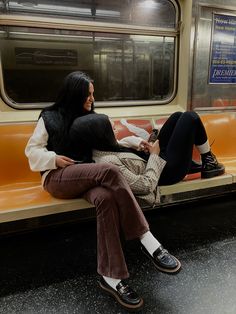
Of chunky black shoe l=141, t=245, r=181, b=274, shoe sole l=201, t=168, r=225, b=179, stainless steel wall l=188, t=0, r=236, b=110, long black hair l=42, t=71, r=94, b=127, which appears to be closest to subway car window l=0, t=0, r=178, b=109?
stainless steel wall l=188, t=0, r=236, b=110

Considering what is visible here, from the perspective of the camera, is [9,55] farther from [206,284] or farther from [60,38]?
[206,284]

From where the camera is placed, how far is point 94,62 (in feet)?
8.84

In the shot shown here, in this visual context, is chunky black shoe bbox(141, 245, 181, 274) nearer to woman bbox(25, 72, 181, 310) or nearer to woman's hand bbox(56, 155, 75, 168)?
woman bbox(25, 72, 181, 310)

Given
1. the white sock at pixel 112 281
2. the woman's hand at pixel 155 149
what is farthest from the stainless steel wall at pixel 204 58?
the white sock at pixel 112 281

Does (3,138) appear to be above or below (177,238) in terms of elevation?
above

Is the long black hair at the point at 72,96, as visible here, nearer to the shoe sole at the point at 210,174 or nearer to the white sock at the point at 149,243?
the white sock at the point at 149,243

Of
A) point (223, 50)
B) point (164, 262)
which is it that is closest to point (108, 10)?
point (223, 50)

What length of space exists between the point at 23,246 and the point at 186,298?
1.42m

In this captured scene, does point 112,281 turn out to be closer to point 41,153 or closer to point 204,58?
point 41,153

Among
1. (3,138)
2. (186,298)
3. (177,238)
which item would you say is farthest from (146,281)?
(3,138)

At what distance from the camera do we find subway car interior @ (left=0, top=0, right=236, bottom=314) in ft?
6.19

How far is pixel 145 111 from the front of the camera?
2.98 m

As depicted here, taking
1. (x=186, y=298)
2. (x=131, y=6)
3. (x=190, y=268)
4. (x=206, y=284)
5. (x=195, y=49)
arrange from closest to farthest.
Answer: (x=186, y=298) < (x=206, y=284) < (x=190, y=268) < (x=131, y=6) < (x=195, y=49)

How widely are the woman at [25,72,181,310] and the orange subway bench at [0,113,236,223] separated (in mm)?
141
